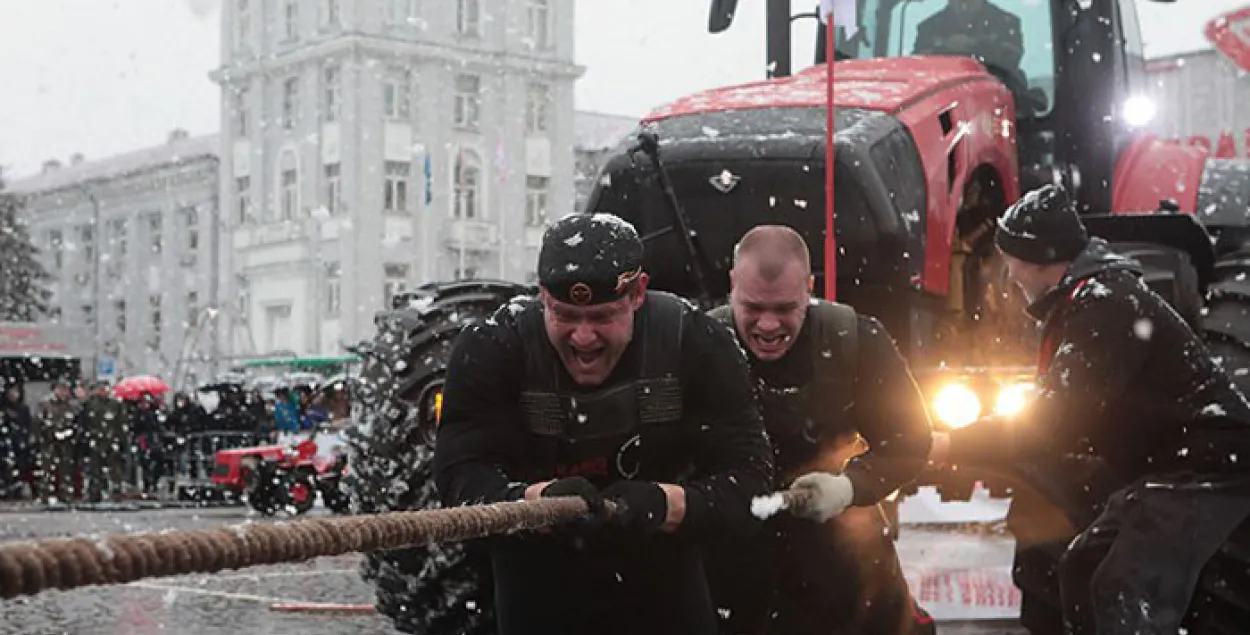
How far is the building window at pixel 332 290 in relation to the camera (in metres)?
45.4

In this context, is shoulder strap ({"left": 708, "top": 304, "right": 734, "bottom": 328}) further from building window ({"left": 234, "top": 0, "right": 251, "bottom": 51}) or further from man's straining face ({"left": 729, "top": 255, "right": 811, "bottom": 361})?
building window ({"left": 234, "top": 0, "right": 251, "bottom": 51})

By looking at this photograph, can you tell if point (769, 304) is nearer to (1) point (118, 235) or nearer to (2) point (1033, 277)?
(2) point (1033, 277)

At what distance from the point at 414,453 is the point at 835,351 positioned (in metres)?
2.00

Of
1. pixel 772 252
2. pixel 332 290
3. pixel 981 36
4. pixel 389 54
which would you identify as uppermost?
pixel 389 54

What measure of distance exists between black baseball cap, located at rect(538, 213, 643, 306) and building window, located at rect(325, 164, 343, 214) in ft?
138

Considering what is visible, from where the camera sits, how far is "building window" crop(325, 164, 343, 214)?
149ft

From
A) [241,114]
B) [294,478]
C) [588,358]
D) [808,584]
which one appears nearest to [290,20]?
[241,114]

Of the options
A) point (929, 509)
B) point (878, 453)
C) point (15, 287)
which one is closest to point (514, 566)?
point (878, 453)

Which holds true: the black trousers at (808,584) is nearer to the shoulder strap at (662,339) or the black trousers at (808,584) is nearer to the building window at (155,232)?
the shoulder strap at (662,339)

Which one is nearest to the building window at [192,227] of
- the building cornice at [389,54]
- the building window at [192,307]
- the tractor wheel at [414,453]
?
the building window at [192,307]

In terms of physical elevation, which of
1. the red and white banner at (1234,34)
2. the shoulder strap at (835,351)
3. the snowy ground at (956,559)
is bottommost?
the snowy ground at (956,559)

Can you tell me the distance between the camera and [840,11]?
7.10m

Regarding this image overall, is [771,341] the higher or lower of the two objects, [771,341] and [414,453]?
the higher

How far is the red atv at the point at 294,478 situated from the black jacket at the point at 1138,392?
13678mm
